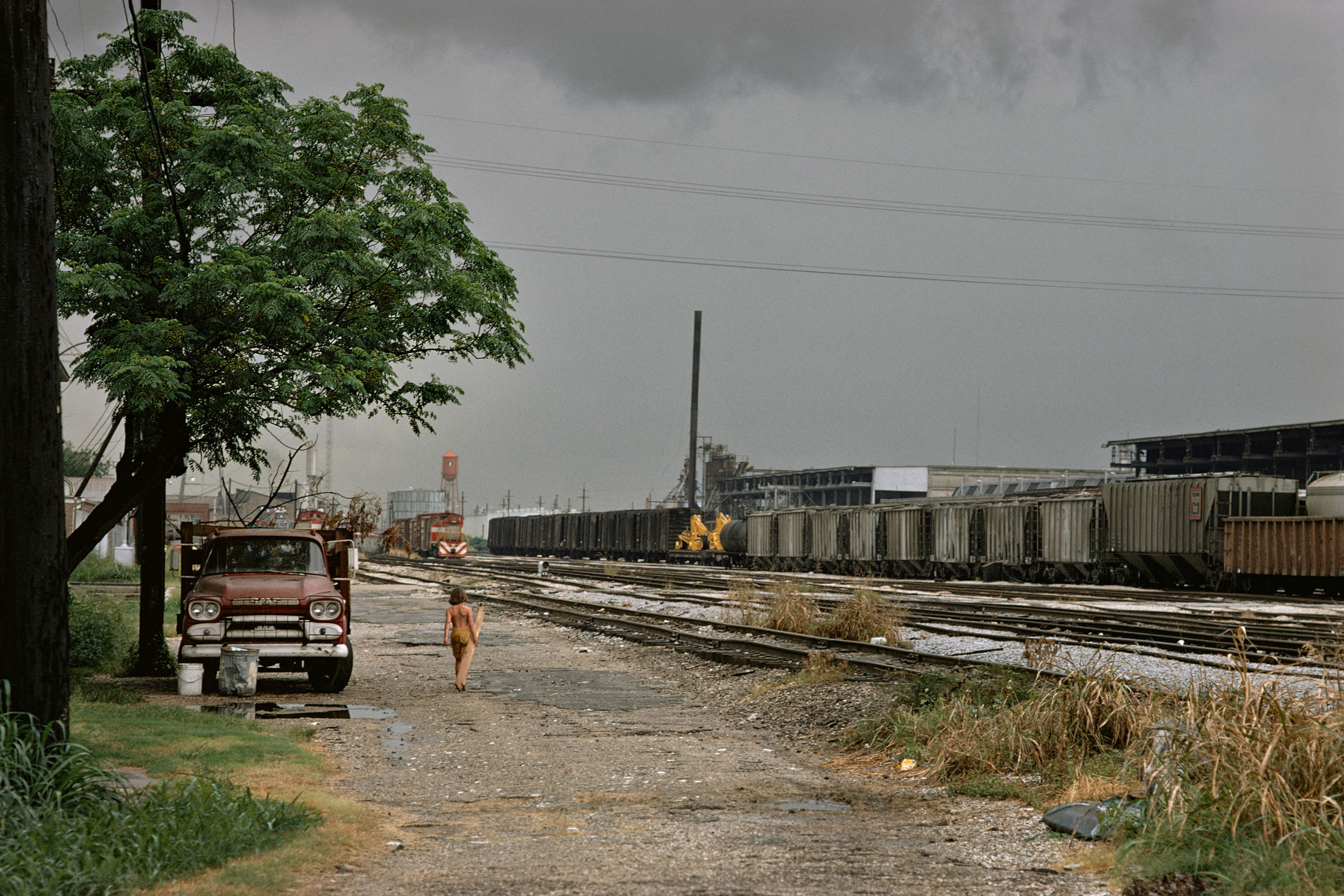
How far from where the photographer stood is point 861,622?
18.1 metres

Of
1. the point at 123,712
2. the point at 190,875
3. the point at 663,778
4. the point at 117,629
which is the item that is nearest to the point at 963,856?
the point at 663,778

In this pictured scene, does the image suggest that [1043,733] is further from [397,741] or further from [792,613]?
[792,613]

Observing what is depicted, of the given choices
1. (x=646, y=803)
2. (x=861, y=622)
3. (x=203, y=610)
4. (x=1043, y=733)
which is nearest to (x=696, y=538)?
(x=861, y=622)

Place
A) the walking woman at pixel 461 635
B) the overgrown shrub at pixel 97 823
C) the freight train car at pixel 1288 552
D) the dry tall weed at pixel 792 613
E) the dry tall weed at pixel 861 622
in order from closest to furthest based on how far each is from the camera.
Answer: the overgrown shrub at pixel 97 823
the walking woman at pixel 461 635
the dry tall weed at pixel 861 622
the dry tall weed at pixel 792 613
the freight train car at pixel 1288 552

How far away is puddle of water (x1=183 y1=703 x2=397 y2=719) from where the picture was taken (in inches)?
464

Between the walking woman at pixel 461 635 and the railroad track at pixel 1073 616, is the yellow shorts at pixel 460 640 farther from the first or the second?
the railroad track at pixel 1073 616

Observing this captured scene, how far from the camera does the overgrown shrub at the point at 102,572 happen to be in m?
37.7

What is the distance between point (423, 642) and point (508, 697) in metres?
7.60

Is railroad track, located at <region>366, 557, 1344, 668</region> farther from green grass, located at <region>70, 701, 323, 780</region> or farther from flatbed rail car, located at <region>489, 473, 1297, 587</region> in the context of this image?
green grass, located at <region>70, 701, 323, 780</region>

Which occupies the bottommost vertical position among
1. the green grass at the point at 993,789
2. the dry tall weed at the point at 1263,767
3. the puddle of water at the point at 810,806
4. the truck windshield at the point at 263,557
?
the puddle of water at the point at 810,806

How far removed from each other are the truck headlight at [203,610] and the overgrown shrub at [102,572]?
87.7ft

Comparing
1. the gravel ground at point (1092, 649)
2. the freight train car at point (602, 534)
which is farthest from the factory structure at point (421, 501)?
the gravel ground at point (1092, 649)

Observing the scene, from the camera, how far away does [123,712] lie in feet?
34.9

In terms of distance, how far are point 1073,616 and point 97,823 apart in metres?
19.9
